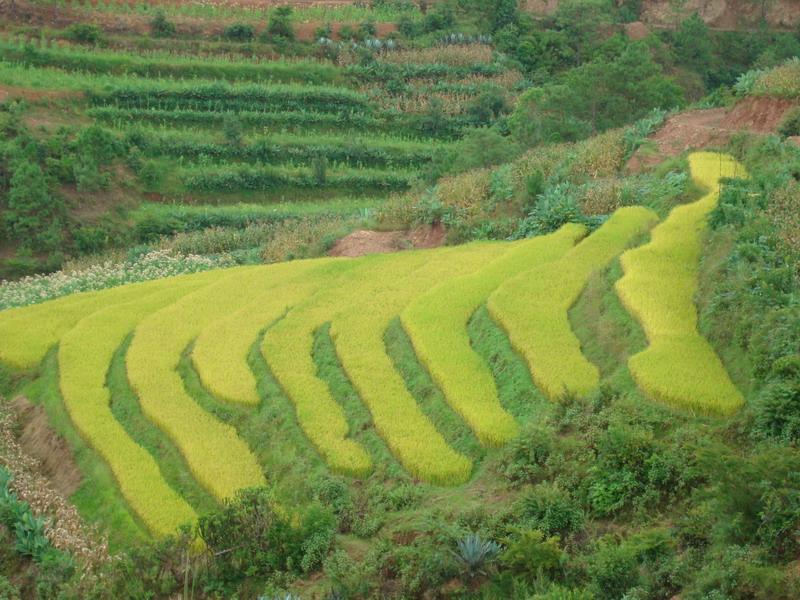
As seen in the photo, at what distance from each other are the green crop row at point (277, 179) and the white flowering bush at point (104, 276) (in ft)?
30.1

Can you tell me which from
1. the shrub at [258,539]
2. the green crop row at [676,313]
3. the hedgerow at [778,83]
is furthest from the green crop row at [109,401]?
the hedgerow at [778,83]

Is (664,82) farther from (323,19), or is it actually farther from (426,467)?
(426,467)

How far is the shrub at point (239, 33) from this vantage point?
4147 cm

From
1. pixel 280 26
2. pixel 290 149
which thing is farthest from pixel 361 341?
pixel 280 26

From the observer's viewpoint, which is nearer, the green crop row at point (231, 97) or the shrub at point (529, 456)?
the shrub at point (529, 456)

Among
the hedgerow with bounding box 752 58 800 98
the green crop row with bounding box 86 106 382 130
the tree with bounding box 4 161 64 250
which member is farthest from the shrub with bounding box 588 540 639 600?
the green crop row with bounding box 86 106 382 130

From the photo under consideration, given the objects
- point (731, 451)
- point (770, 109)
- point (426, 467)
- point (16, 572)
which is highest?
point (770, 109)

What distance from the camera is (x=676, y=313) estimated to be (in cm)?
1398

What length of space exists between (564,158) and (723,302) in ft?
34.4

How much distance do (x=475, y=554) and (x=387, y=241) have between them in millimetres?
12222

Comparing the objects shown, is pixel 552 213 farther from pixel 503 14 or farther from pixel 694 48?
pixel 503 14

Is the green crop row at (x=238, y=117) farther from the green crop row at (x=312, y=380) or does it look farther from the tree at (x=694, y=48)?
the green crop row at (x=312, y=380)

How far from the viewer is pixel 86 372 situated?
16.1 metres

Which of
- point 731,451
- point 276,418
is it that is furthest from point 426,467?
point 731,451
